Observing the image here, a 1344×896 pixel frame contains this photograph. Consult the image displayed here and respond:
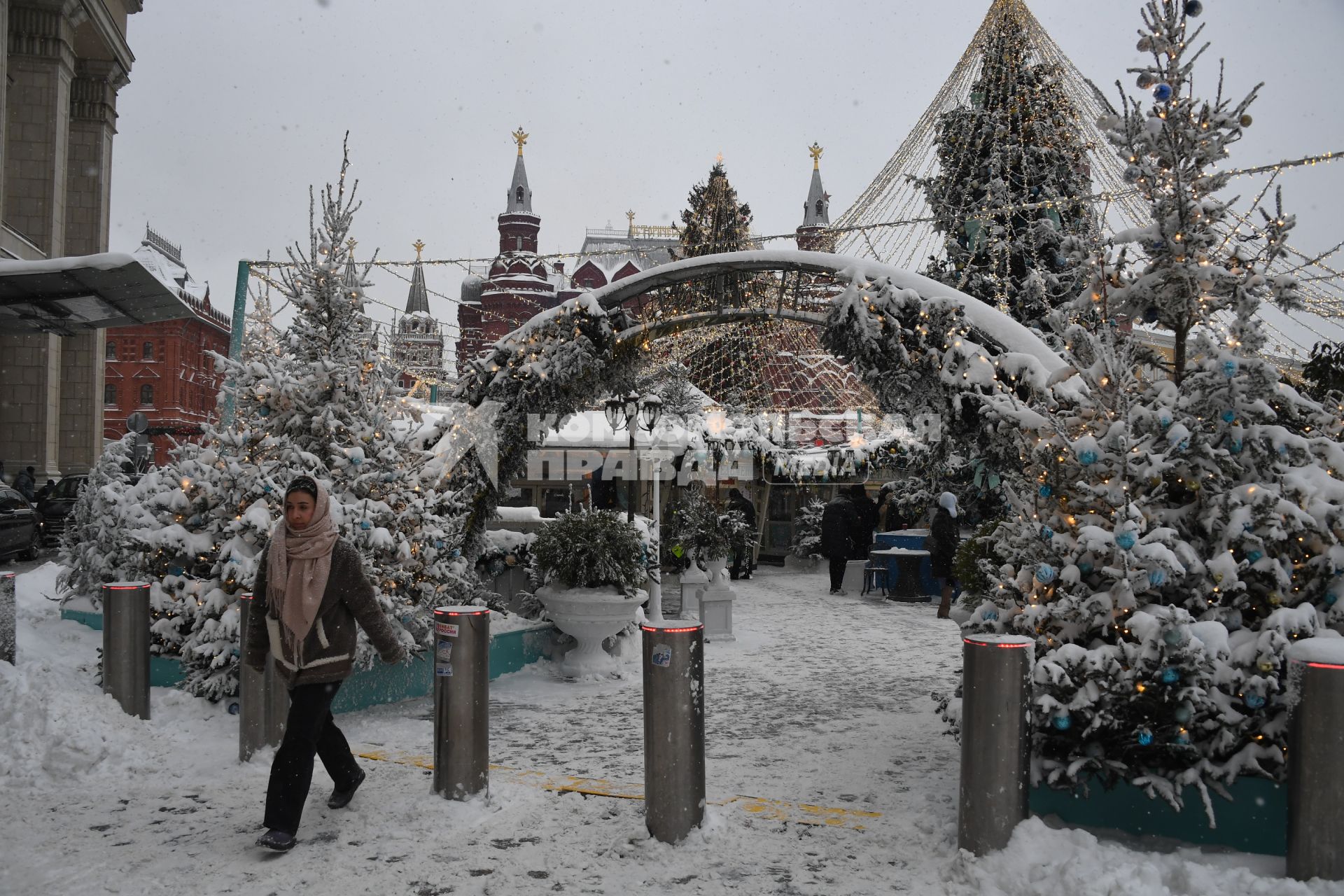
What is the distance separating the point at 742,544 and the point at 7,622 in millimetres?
12587

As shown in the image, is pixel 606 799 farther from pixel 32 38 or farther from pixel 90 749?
pixel 32 38

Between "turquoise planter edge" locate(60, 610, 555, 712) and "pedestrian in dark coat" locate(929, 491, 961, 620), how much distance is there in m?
6.37

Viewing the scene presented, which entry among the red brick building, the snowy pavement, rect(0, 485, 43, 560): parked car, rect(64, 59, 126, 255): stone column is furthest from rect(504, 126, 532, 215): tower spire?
the snowy pavement

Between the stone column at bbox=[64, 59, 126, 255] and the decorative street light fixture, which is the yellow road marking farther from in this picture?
the stone column at bbox=[64, 59, 126, 255]

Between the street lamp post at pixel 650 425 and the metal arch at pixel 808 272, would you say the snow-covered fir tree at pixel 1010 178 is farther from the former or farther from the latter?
the metal arch at pixel 808 272

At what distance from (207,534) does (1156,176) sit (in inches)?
253

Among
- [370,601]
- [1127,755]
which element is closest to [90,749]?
[370,601]

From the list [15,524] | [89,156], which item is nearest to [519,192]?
[89,156]

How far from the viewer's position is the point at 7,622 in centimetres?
630

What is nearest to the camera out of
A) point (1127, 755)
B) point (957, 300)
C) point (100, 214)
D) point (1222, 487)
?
point (1127, 755)

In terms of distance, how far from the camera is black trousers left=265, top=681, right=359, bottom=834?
4426 mm

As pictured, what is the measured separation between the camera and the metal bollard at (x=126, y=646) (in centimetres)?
611

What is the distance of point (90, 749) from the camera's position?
5.48 m

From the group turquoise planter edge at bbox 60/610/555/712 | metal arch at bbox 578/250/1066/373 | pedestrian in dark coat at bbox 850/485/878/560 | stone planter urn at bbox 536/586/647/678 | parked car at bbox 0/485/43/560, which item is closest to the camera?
metal arch at bbox 578/250/1066/373
